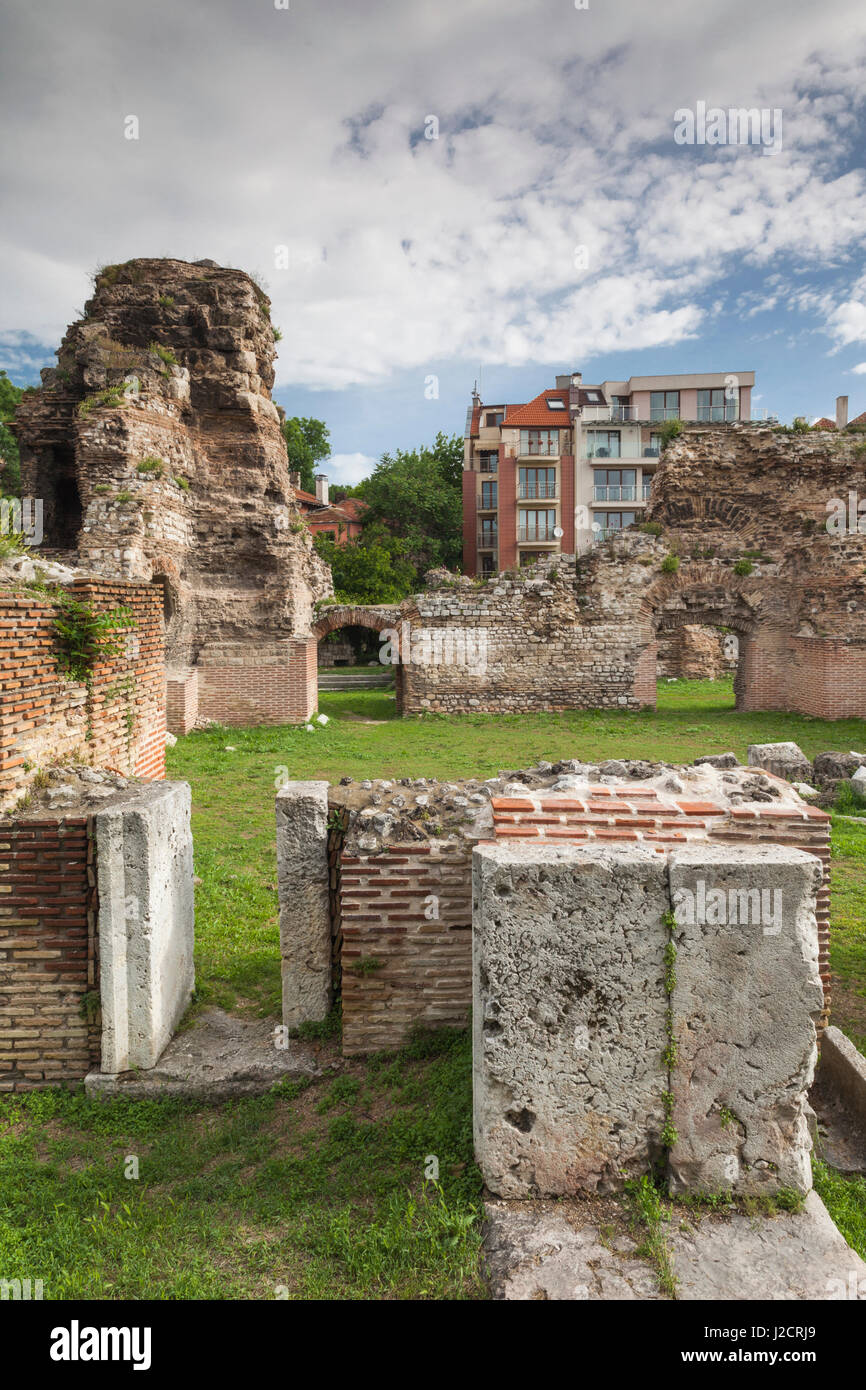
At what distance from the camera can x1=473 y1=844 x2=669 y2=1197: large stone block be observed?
2672 mm

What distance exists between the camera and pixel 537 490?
3831 centimetres

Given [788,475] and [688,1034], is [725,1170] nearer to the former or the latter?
[688,1034]

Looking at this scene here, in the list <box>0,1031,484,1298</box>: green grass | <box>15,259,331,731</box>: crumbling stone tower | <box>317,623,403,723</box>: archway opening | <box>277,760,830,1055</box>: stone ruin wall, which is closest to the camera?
<box>0,1031,484,1298</box>: green grass

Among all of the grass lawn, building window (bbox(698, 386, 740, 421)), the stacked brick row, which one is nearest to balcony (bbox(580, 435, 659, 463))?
building window (bbox(698, 386, 740, 421))

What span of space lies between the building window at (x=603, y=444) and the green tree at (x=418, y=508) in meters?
7.09

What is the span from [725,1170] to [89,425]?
13761 millimetres

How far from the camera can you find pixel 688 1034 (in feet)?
8.77

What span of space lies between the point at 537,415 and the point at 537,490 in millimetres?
4481

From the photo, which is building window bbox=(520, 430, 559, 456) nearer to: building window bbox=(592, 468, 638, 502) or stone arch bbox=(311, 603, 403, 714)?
building window bbox=(592, 468, 638, 502)

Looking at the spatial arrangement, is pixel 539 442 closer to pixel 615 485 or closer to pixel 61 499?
pixel 615 485

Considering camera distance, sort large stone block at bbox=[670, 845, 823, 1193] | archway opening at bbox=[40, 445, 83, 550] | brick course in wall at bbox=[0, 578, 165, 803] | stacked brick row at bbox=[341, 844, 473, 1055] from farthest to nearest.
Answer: archway opening at bbox=[40, 445, 83, 550], brick course in wall at bbox=[0, 578, 165, 803], stacked brick row at bbox=[341, 844, 473, 1055], large stone block at bbox=[670, 845, 823, 1193]

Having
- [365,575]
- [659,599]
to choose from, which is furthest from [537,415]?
[659,599]

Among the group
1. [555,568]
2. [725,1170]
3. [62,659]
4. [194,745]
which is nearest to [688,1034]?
[725,1170]

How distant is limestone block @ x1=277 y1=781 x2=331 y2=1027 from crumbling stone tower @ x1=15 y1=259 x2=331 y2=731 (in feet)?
34.6
